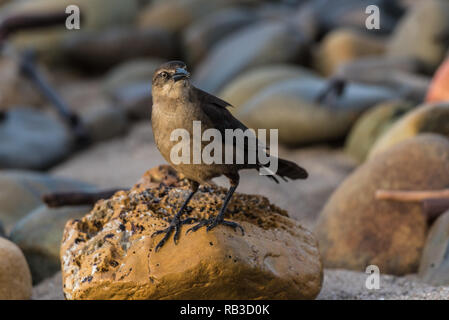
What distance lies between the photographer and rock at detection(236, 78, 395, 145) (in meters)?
7.72

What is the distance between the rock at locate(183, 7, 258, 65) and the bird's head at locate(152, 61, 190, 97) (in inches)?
327

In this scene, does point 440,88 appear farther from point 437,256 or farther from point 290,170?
point 290,170

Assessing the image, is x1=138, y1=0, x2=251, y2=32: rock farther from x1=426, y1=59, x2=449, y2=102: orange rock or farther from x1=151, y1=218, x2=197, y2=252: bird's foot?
x1=151, y1=218, x2=197, y2=252: bird's foot

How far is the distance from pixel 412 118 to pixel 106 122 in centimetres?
488

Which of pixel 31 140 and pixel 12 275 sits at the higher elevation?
pixel 31 140

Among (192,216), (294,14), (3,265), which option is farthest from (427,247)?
(294,14)

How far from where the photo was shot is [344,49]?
33.1 ft

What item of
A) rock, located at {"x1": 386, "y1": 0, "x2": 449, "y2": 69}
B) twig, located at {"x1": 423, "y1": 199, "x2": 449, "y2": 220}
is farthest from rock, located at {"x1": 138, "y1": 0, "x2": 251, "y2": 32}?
twig, located at {"x1": 423, "y1": 199, "x2": 449, "y2": 220}

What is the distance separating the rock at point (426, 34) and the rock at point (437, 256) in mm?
5217

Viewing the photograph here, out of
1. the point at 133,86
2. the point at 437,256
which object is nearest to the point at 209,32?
the point at 133,86

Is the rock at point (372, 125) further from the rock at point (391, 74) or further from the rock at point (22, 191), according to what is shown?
the rock at point (22, 191)

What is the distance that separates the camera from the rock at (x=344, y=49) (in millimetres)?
10078

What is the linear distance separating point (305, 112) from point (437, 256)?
352 cm
